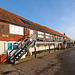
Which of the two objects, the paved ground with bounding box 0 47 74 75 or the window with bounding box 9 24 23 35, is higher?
the window with bounding box 9 24 23 35

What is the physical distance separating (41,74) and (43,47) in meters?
11.6

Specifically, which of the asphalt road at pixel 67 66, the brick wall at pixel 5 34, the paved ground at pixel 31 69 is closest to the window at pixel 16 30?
the brick wall at pixel 5 34

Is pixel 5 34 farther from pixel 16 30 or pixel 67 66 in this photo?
pixel 67 66

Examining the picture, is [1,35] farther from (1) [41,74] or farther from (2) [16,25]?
(1) [41,74]

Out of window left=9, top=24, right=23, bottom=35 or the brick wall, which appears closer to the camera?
the brick wall

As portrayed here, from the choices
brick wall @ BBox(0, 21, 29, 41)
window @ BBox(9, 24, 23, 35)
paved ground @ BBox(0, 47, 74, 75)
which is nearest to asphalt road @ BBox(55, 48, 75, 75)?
paved ground @ BBox(0, 47, 74, 75)

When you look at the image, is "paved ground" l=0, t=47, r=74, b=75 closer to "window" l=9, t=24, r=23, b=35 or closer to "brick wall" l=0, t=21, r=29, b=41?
"brick wall" l=0, t=21, r=29, b=41

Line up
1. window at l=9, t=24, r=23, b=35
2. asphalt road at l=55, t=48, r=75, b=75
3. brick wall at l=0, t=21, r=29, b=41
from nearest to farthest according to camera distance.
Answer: asphalt road at l=55, t=48, r=75, b=75 → brick wall at l=0, t=21, r=29, b=41 → window at l=9, t=24, r=23, b=35

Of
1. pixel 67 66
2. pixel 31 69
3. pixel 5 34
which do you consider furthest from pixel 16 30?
pixel 67 66

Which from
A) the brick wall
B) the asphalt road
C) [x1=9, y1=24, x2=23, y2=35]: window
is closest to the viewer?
the asphalt road

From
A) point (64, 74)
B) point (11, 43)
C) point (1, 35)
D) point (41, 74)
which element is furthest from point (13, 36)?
point (64, 74)

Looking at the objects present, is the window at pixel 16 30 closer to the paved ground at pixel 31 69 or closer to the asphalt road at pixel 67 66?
the paved ground at pixel 31 69

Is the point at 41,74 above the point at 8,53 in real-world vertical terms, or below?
below

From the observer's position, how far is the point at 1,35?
8.27 m
